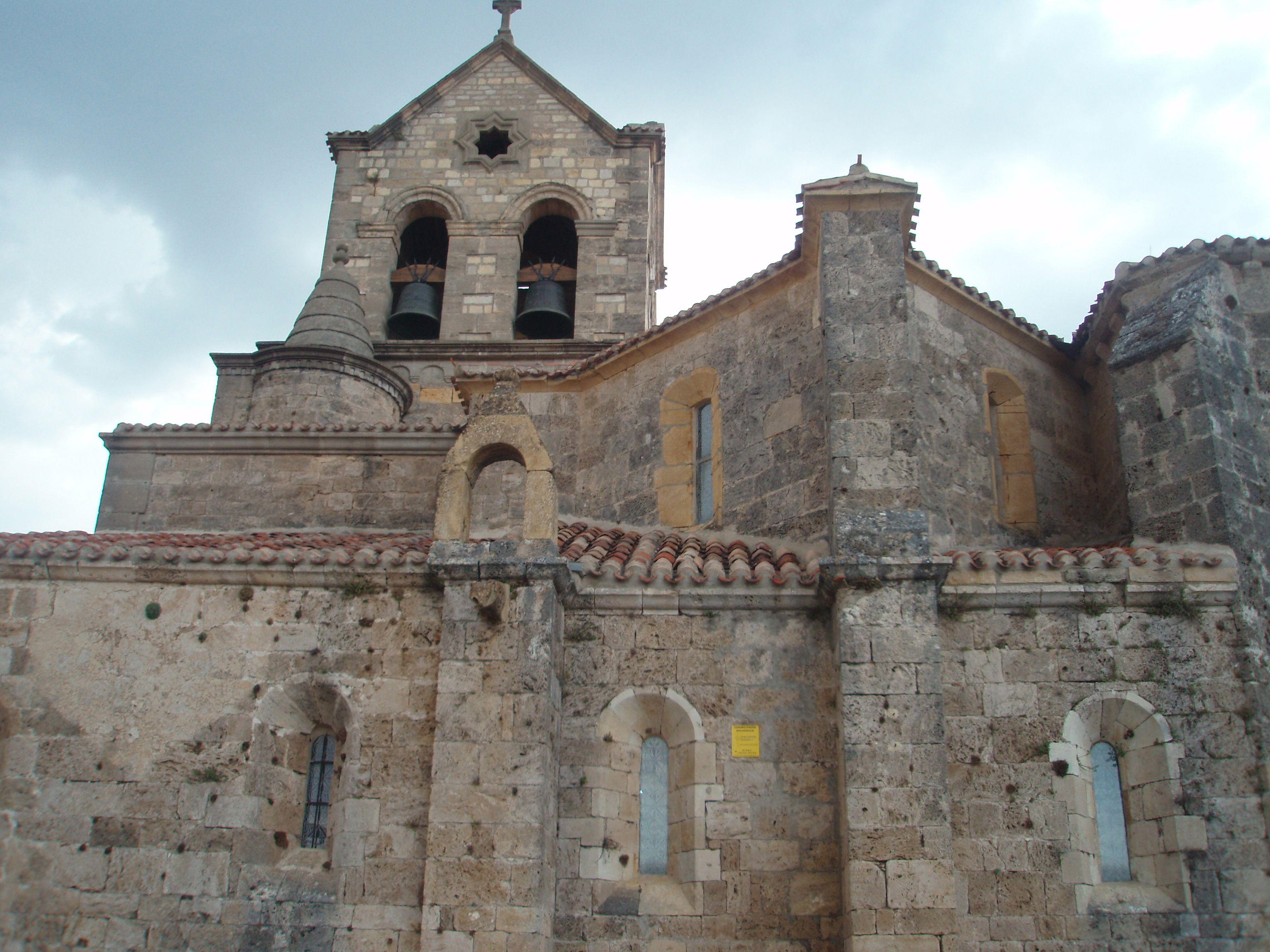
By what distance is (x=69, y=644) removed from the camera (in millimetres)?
8531

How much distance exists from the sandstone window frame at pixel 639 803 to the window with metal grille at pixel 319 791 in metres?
1.99

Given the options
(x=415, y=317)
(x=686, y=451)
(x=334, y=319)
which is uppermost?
(x=415, y=317)

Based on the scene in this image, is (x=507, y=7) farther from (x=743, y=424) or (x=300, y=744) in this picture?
(x=300, y=744)

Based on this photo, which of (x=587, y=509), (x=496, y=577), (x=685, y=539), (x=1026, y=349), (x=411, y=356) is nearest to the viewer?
(x=496, y=577)

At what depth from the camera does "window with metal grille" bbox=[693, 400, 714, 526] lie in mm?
10938

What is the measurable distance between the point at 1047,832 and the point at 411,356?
11922mm

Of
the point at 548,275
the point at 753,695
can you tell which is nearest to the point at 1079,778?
the point at 753,695

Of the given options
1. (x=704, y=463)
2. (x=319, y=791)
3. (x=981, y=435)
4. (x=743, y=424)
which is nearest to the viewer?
(x=319, y=791)

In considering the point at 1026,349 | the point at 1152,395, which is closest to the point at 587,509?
the point at 1026,349

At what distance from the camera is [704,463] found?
11.2 m

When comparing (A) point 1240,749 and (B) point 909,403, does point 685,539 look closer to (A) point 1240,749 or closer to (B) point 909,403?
(B) point 909,403

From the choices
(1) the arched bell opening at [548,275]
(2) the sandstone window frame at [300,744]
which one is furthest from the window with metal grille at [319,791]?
(1) the arched bell opening at [548,275]

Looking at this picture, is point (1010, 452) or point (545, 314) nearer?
point (1010, 452)

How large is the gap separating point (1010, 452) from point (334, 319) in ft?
31.8
